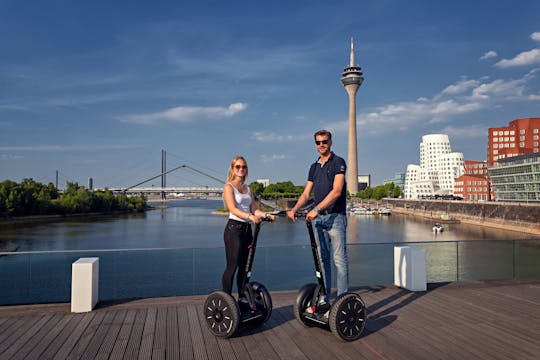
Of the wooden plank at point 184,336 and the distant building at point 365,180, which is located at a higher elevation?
the distant building at point 365,180

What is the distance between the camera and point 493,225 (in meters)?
48.9

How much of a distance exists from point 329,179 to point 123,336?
7.29 ft

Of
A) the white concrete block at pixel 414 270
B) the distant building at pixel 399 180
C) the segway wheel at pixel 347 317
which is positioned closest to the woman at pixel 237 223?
the segway wheel at pixel 347 317

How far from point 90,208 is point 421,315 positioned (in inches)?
2673

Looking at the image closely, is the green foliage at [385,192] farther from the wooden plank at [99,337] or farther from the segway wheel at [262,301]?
Result: the wooden plank at [99,337]

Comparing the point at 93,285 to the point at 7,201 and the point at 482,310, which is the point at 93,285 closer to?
the point at 482,310

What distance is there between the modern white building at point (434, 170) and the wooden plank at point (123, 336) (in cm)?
11082

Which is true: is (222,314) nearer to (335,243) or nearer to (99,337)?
(99,337)

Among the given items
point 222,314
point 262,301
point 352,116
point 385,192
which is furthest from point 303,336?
point 352,116

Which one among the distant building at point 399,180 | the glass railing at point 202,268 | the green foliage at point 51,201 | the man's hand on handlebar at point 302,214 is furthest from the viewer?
the distant building at point 399,180

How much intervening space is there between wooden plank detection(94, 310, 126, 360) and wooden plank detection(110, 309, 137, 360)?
29 mm

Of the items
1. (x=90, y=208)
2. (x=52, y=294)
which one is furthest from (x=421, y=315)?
(x=90, y=208)

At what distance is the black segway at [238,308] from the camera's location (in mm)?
3482

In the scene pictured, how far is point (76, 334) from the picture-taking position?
11.8ft
